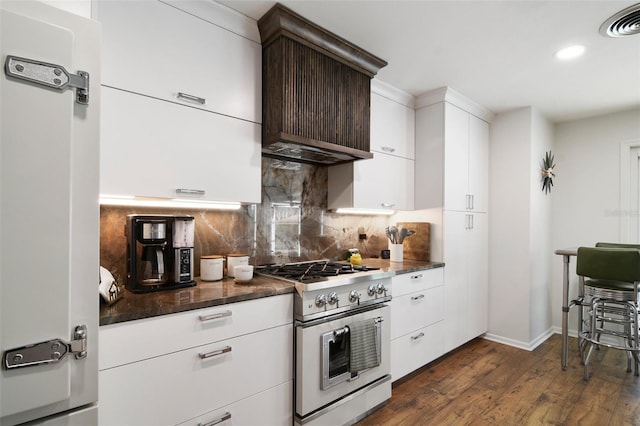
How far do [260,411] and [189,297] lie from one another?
2.31ft

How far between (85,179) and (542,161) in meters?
4.08

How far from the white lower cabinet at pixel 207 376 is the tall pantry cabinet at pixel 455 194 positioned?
1.82 metres

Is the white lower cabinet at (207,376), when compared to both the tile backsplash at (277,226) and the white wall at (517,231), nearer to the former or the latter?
the tile backsplash at (277,226)

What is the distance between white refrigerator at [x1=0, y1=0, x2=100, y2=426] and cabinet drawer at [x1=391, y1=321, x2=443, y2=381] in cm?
201

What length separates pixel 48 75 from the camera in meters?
0.82

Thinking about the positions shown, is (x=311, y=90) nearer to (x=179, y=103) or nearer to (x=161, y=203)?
(x=179, y=103)

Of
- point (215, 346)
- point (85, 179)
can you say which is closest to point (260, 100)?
point (85, 179)

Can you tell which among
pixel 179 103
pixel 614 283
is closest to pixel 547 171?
pixel 614 283

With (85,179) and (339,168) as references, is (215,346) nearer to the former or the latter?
(85,179)

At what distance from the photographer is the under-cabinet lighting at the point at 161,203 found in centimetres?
172

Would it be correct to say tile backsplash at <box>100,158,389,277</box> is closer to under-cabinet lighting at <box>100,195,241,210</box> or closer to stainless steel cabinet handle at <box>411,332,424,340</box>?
under-cabinet lighting at <box>100,195,241,210</box>

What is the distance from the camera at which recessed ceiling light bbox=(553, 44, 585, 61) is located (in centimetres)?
221

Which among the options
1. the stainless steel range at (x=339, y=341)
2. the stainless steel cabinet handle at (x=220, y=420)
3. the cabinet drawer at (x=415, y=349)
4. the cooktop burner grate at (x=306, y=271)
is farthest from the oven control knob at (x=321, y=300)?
the cabinet drawer at (x=415, y=349)

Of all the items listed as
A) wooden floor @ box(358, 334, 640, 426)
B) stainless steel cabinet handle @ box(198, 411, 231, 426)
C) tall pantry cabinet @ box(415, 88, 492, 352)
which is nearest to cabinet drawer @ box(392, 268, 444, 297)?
tall pantry cabinet @ box(415, 88, 492, 352)
